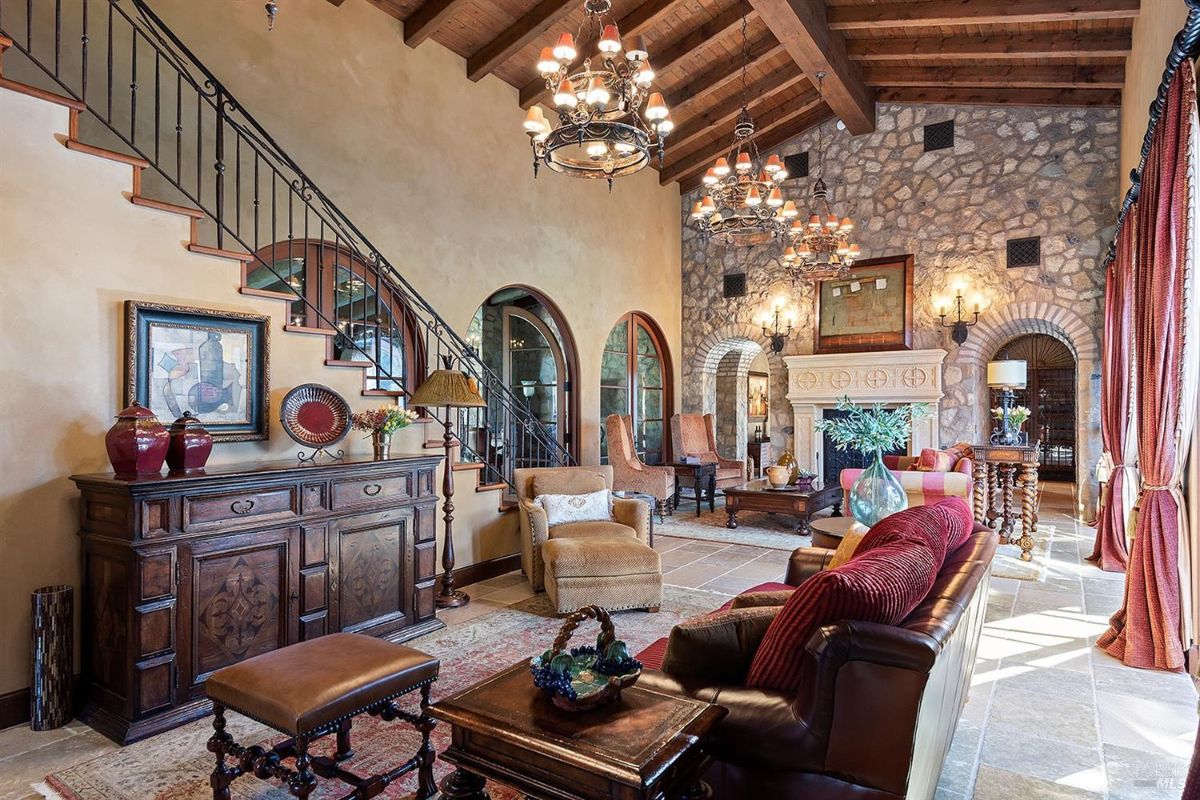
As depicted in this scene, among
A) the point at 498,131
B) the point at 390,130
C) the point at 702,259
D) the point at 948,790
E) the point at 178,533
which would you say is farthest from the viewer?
the point at 702,259

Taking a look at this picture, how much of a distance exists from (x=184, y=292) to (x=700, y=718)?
310 cm

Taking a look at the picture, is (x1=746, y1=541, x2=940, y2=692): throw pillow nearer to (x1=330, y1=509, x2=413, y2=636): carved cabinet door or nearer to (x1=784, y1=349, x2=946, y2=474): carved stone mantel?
(x1=330, y1=509, x2=413, y2=636): carved cabinet door

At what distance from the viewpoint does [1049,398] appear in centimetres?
1184

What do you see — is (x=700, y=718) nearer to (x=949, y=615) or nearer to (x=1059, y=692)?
(x=949, y=615)

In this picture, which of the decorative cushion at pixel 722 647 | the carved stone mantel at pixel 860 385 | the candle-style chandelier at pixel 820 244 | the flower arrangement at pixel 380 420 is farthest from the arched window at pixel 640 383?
the decorative cushion at pixel 722 647

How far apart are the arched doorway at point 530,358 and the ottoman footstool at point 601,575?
3.10 m

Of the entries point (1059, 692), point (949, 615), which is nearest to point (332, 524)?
point (949, 615)

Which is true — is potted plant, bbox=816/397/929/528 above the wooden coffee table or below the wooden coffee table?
above

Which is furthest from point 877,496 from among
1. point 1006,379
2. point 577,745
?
point 1006,379

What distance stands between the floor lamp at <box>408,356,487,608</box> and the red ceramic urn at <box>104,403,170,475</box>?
151 cm

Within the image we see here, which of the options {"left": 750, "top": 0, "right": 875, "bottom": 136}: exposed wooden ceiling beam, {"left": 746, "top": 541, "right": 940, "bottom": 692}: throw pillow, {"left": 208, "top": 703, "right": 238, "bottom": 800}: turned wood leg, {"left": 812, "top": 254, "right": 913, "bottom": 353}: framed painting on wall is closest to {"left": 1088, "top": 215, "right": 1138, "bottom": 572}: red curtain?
{"left": 812, "top": 254, "right": 913, "bottom": 353}: framed painting on wall

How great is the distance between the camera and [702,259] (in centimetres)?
988

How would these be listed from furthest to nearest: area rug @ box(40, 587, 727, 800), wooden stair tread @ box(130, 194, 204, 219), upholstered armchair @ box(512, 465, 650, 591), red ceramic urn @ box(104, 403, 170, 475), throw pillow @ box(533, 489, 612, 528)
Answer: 1. throw pillow @ box(533, 489, 612, 528)
2. upholstered armchair @ box(512, 465, 650, 591)
3. wooden stair tread @ box(130, 194, 204, 219)
4. red ceramic urn @ box(104, 403, 170, 475)
5. area rug @ box(40, 587, 727, 800)

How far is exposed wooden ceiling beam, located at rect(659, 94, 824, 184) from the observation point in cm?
857
